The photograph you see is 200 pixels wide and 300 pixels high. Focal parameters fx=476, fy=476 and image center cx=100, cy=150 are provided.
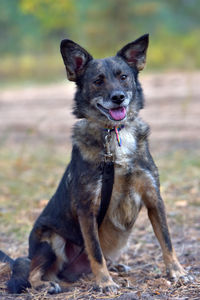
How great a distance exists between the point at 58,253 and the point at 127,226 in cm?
65

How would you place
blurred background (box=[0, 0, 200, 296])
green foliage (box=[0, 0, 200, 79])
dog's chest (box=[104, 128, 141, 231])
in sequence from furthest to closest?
1. green foliage (box=[0, 0, 200, 79])
2. blurred background (box=[0, 0, 200, 296])
3. dog's chest (box=[104, 128, 141, 231])

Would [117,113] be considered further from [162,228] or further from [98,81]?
[162,228]

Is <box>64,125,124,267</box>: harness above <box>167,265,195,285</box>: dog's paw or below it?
above

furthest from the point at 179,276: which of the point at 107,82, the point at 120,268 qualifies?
the point at 107,82


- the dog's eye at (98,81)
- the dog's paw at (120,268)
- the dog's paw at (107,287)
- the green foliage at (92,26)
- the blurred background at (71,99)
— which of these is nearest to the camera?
the dog's paw at (107,287)

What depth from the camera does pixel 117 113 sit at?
151 inches

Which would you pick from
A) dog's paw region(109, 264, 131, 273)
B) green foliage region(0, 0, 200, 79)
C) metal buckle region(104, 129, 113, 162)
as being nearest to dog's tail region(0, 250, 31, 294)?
dog's paw region(109, 264, 131, 273)

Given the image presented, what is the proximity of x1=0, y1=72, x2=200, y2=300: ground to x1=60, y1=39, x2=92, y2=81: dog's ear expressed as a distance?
1.79m

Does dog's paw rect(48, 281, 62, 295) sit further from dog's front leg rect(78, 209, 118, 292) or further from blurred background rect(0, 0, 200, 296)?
blurred background rect(0, 0, 200, 296)

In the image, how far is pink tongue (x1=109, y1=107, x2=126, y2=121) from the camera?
3840 mm

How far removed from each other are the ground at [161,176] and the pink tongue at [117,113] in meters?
1.35

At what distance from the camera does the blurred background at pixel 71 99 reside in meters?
6.35

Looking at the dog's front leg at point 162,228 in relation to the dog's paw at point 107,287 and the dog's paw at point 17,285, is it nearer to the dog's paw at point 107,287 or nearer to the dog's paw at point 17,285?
the dog's paw at point 107,287

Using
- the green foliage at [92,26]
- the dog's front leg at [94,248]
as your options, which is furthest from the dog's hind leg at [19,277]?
the green foliage at [92,26]
